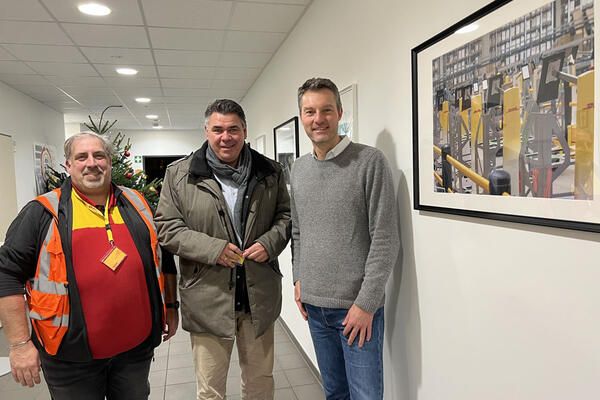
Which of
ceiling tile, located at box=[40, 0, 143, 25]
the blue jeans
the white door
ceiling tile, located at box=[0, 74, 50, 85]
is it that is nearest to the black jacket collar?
the blue jeans

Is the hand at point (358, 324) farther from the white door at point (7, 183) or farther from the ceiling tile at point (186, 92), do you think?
the white door at point (7, 183)

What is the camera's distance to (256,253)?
5.57 ft

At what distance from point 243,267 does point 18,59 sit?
140 inches

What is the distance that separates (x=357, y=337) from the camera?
1534 mm

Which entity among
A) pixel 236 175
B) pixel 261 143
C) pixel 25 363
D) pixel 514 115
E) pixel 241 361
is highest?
pixel 261 143

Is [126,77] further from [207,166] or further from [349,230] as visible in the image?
[349,230]

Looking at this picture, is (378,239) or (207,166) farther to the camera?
(207,166)

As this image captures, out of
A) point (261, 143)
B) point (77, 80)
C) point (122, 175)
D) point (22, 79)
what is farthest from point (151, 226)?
point (22, 79)

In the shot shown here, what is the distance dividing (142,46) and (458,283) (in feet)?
10.7

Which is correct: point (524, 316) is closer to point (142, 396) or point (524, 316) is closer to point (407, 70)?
point (407, 70)

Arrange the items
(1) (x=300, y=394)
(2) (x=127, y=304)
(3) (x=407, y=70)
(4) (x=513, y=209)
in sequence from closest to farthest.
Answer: (4) (x=513, y=209) < (2) (x=127, y=304) < (3) (x=407, y=70) < (1) (x=300, y=394)

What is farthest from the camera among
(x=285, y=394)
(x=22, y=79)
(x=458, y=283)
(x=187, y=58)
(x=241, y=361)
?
(x=22, y=79)

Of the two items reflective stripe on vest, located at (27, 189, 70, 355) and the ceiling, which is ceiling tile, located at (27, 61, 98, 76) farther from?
reflective stripe on vest, located at (27, 189, 70, 355)

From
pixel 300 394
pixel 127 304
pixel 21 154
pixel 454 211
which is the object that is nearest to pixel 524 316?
pixel 454 211
